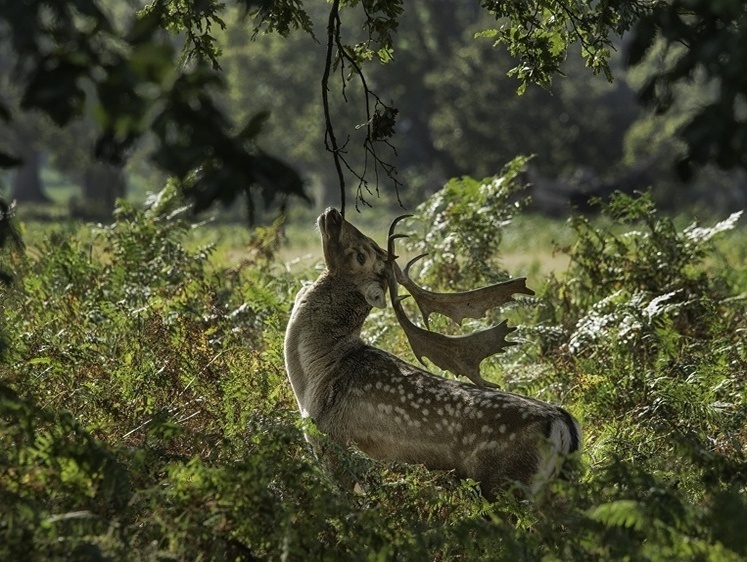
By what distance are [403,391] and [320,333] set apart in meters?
0.90

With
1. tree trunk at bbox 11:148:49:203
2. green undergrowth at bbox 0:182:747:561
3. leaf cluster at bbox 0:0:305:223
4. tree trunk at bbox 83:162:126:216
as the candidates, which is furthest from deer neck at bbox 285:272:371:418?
tree trunk at bbox 11:148:49:203

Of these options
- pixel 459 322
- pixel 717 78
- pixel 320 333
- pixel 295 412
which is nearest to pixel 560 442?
pixel 295 412

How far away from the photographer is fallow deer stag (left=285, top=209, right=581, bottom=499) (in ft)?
19.9

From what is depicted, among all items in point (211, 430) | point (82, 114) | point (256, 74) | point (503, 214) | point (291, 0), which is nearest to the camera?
point (82, 114)

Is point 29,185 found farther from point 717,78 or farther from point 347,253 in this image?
point 717,78

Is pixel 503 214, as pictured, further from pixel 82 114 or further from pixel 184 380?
pixel 82 114

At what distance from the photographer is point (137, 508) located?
5293 millimetres

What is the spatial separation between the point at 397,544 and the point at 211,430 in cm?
182

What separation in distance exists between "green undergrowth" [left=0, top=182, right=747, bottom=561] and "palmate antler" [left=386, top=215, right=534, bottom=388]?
0.98 m

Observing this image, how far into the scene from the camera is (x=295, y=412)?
6570 mm

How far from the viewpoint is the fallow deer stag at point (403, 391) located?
239 inches

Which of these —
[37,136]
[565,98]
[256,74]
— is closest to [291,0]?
[565,98]

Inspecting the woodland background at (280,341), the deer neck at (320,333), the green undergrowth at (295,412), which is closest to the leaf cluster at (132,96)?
the woodland background at (280,341)

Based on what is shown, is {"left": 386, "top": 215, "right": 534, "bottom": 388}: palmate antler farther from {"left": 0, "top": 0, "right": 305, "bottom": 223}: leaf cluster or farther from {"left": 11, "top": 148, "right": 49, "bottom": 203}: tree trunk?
{"left": 11, "top": 148, "right": 49, "bottom": 203}: tree trunk
